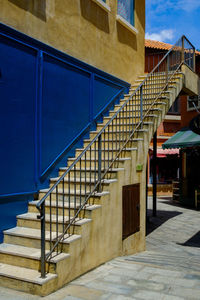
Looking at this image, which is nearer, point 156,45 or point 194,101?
point 194,101

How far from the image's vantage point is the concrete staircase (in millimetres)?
4238

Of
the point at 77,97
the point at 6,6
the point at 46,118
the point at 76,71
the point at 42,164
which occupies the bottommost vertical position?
the point at 42,164

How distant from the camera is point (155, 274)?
15.5 feet

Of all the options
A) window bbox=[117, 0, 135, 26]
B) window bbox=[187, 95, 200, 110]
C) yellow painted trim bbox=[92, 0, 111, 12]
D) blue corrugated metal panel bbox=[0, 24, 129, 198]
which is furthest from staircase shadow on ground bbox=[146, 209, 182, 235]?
window bbox=[117, 0, 135, 26]

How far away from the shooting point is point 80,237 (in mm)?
4762

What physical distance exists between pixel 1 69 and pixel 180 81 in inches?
234

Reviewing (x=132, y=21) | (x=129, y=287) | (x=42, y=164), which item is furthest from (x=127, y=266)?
(x=132, y=21)

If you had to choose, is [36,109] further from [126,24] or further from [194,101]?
[194,101]

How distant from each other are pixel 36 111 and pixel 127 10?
5.83 m

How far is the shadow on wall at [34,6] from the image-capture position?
5.89m

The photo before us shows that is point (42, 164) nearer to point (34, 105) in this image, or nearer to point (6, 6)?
point (34, 105)

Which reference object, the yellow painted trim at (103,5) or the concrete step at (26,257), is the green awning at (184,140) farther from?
the concrete step at (26,257)

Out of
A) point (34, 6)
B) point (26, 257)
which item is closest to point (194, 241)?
point (26, 257)

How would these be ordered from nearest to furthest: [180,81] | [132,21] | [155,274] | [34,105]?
[155,274] < [34,105] < [180,81] < [132,21]
